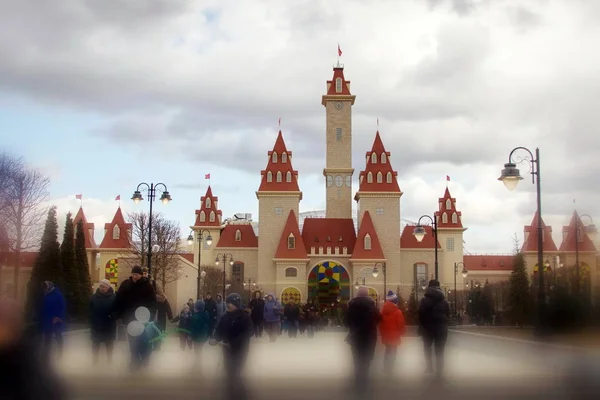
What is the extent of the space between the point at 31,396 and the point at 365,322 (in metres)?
7.66

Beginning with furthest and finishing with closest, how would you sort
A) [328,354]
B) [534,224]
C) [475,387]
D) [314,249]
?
[534,224], [314,249], [328,354], [475,387]

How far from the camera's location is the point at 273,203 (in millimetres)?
96938

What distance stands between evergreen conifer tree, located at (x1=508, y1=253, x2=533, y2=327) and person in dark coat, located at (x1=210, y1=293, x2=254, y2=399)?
32.4 metres

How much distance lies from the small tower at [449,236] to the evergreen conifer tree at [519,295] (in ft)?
136

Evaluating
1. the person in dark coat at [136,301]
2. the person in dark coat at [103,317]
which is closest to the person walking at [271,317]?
the person in dark coat at [103,317]

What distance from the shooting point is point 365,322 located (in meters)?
13.4

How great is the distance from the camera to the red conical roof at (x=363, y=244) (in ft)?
307

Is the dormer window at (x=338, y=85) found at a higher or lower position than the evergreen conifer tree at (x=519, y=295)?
higher

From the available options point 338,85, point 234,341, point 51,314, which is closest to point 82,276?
point 51,314

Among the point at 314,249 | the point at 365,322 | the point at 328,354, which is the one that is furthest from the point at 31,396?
the point at 314,249

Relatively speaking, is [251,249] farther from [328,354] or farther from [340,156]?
[328,354]

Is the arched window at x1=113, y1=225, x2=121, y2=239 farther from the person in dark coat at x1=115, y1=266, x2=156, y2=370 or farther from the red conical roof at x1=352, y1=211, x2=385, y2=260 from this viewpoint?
the person in dark coat at x1=115, y1=266, x2=156, y2=370

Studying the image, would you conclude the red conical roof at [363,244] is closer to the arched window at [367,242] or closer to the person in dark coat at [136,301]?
the arched window at [367,242]

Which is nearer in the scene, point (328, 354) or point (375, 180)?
point (328, 354)
